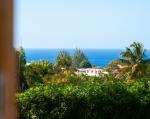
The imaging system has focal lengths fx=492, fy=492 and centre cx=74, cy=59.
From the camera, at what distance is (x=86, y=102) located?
13.4 meters

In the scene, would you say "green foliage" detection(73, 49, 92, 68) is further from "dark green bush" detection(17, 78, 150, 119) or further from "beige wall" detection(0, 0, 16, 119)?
"beige wall" detection(0, 0, 16, 119)

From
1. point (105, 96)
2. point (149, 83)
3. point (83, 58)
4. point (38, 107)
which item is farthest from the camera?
point (83, 58)

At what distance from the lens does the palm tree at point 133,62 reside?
3372cm

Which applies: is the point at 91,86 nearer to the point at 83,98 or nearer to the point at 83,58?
the point at 83,98

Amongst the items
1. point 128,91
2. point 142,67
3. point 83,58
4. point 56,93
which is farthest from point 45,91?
point 83,58

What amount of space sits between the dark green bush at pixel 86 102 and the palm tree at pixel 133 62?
19027 millimetres

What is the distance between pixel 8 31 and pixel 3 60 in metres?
0.04

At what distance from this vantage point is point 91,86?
14.2 meters

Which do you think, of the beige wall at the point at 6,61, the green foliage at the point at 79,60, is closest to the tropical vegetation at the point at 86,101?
the beige wall at the point at 6,61

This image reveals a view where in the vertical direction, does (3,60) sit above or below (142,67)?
above

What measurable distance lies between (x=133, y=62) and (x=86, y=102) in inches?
855

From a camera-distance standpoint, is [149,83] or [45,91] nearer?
[45,91]

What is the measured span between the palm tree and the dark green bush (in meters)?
19.0

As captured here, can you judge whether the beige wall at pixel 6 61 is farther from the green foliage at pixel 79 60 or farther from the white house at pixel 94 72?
the green foliage at pixel 79 60
